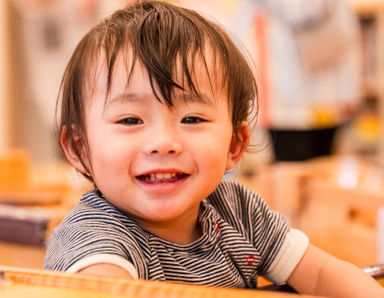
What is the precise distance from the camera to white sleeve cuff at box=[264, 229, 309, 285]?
68 cm

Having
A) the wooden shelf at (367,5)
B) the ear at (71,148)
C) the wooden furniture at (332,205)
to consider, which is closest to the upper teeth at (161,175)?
the ear at (71,148)

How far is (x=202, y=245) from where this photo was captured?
0.61m

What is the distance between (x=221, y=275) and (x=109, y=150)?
0.18m

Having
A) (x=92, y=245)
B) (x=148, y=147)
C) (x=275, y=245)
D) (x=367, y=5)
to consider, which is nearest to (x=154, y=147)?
(x=148, y=147)

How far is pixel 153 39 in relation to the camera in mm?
570

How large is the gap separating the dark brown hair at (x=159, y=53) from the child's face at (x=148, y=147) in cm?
1

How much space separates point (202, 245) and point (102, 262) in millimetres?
155

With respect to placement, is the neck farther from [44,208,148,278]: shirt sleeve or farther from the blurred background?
the blurred background

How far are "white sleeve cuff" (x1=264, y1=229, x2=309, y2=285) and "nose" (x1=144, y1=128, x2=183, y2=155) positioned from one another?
220mm

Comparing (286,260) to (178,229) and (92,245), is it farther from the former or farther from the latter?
(92,245)

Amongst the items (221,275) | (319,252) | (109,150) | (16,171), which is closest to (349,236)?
(319,252)

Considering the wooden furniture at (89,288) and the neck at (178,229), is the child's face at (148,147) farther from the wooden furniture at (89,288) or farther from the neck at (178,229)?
the wooden furniture at (89,288)

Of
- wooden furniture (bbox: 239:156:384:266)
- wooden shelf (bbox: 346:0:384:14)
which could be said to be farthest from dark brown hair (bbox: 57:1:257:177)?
wooden shelf (bbox: 346:0:384:14)

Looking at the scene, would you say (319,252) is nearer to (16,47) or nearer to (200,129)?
(200,129)
